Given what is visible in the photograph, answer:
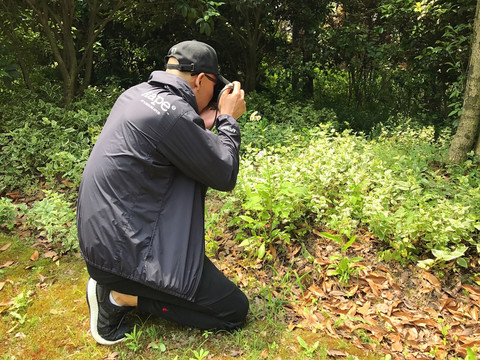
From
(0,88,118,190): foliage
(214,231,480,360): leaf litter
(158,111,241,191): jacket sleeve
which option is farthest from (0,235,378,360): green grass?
(0,88,118,190): foliage

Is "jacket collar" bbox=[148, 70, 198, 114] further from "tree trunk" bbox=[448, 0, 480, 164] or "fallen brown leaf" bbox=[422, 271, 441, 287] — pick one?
"tree trunk" bbox=[448, 0, 480, 164]

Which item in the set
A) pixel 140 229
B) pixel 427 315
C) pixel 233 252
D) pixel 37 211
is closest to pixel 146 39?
pixel 37 211

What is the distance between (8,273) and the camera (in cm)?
296

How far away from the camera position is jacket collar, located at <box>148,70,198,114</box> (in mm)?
2033

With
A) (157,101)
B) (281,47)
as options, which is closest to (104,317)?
(157,101)

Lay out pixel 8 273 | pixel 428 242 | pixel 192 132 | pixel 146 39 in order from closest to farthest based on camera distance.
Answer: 1. pixel 192 132
2. pixel 428 242
3. pixel 8 273
4. pixel 146 39

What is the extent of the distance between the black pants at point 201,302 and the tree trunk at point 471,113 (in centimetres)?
307

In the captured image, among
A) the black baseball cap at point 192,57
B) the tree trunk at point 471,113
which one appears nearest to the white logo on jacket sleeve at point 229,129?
the black baseball cap at point 192,57

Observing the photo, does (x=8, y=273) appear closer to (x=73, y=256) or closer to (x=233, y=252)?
(x=73, y=256)

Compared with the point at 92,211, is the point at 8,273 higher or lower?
lower

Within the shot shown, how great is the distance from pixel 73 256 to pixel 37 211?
0.49 m

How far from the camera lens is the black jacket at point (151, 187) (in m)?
1.95

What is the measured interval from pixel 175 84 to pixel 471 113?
3347 millimetres

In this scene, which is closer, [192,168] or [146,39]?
[192,168]
